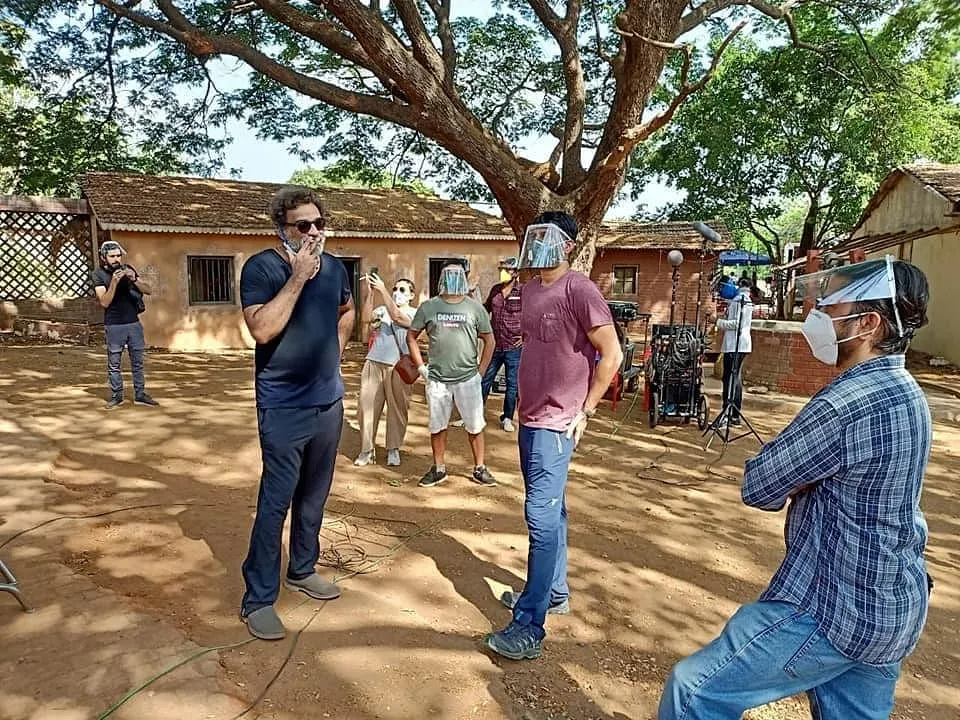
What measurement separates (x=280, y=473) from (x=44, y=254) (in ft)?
49.6

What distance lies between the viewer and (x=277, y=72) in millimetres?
8055

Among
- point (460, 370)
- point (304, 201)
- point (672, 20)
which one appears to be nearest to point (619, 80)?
point (672, 20)

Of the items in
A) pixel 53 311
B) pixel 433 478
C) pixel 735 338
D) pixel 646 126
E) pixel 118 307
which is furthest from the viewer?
pixel 53 311

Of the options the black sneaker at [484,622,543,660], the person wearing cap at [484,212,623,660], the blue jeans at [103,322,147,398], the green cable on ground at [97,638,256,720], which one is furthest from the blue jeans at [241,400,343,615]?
the blue jeans at [103,322,147,398]

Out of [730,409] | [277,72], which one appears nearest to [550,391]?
[730,409]

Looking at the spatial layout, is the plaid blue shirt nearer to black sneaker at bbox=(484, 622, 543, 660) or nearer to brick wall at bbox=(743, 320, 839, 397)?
black sneaker at bbox=(484, 622, 543, 660)

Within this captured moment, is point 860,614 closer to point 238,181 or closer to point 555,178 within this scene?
point 555,178

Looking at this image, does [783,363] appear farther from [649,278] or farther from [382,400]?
[649,278]

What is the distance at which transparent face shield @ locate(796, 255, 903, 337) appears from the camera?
6.06ft

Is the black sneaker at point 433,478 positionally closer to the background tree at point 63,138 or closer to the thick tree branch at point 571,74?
the thick tree branch at point 571,74

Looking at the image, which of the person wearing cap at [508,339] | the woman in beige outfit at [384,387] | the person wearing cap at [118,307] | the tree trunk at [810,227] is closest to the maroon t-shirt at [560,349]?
the woman in beige outfit at [384,387]

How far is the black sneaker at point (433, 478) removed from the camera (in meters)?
5.81

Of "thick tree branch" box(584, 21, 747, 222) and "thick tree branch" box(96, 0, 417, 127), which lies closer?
"thick tree branch" box(584, 21, 747, 222)

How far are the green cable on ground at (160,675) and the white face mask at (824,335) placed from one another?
8.98 feet
